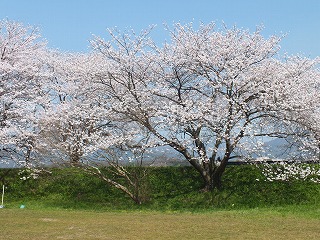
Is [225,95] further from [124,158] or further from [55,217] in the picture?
[55,217]

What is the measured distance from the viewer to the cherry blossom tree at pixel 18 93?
1153 inches

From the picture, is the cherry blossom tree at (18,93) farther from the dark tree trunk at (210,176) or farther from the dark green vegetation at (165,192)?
the dark tree trunk at (210,176)

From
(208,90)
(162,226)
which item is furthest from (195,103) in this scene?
(162,226)

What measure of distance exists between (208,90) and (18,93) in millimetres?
11334

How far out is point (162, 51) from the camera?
25219mm

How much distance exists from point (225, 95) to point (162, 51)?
395 centimetres

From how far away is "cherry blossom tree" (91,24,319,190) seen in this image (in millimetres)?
23859

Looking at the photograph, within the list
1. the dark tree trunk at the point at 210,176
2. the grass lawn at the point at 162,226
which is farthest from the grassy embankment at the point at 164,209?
the dark tree trunk at the point at 210,176

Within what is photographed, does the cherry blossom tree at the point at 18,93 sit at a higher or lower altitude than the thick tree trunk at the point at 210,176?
higher

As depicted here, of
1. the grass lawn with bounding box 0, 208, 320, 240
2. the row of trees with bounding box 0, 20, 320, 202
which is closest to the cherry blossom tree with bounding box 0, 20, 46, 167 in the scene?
the row of trees with bounding box 0, 20, 320, 202

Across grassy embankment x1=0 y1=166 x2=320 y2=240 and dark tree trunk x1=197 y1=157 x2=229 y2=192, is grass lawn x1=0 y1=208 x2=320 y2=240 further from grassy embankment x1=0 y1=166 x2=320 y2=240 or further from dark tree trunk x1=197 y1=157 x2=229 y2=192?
dark tree trunk x1=197 y1=157 x2=229 y2=192

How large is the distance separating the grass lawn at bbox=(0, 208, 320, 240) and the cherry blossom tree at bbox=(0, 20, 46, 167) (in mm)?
9011

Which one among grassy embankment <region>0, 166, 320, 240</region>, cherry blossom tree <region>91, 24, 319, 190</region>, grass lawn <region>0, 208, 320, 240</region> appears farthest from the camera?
cherry blossom tree <region>91, 24, 319, 190</region>

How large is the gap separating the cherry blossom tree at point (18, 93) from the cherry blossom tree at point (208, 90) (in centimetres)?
598
